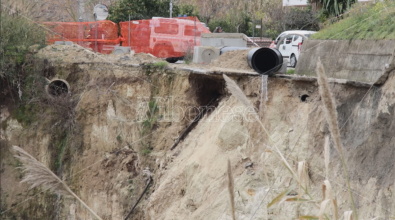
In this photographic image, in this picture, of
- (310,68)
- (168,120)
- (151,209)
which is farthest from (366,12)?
(151,209)

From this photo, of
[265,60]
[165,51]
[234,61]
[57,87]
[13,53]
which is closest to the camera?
[265,60]

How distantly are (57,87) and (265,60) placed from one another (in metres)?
7.66

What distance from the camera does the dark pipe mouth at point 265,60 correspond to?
11.1m

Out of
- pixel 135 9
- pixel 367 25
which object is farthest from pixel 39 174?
pixel 135 9

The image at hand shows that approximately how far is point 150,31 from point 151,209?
9.70 m

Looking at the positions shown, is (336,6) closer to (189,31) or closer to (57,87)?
(189,31)

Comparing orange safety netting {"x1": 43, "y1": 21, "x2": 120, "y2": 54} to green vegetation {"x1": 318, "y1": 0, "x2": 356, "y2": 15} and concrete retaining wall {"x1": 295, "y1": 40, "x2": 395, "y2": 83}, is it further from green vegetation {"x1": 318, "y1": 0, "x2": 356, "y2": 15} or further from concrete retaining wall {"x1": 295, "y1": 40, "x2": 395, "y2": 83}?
concrete retaining wall {"x1": 295, "y1": 40, "x2": 395, "y2": 83}

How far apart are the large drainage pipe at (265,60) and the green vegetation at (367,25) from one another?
1.26 metres

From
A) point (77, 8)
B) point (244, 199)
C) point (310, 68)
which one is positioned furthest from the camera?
point (77, 8)

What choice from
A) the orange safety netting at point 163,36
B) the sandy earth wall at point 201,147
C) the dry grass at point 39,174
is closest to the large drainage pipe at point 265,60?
the sandy earth wall at point 201,147

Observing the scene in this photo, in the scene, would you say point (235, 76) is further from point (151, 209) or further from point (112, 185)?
point (112, 185)

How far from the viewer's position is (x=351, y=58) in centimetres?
1005

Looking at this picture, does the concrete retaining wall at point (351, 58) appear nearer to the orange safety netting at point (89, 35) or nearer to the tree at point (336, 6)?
the tree at point (336, 6)

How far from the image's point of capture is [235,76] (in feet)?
38.7
